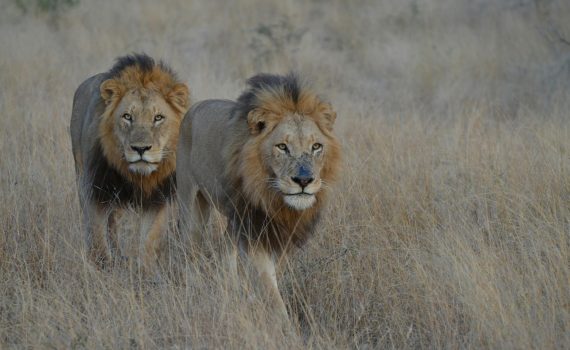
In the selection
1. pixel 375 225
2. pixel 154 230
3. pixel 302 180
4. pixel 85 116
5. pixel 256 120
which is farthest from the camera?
pixel 85 116

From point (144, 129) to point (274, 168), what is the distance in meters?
1.47

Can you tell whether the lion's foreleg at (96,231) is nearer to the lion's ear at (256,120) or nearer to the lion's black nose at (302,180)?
the lion's ear at (256,120)

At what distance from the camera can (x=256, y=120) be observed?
5152mm

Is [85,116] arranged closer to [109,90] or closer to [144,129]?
[109,90]

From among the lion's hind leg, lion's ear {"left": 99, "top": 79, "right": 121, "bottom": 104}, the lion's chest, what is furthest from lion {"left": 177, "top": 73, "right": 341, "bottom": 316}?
lion's ear {"left": 99, "top": 79, "right": 121, "bottom": 104}

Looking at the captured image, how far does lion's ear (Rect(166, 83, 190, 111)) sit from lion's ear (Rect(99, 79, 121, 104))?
0.39 meters

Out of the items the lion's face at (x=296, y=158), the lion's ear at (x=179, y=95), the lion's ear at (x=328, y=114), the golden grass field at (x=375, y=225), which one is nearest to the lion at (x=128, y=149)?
the lion's ear at (x=179, y=95)

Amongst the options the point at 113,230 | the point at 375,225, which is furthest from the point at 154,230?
the point at 375,225

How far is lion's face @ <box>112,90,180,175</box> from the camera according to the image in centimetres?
606

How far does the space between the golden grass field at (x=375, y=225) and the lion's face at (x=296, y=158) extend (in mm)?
663

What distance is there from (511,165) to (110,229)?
11.0 feet

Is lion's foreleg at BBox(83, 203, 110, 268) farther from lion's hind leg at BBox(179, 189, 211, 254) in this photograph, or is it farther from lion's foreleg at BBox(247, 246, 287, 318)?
lion's foreleg at BBox(247, 246, 287, 318)

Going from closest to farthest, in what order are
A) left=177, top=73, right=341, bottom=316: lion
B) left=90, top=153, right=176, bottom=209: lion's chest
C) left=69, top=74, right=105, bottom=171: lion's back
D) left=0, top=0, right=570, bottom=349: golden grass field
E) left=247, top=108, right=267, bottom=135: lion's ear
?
left=0, top=0, right=570, bottom=349: golden grass field → left=177, top=73, right=341, bottom=316: lion → left=247, top=108, right=267, bottom=135: lion's ear → left=90, top=153, right=176, bottom=209: lion's chest → left=69, top=74, right=105, bottom=171: lion's back

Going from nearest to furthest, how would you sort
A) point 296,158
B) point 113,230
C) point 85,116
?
point 296,158 → point 113,230 → point 85,116
